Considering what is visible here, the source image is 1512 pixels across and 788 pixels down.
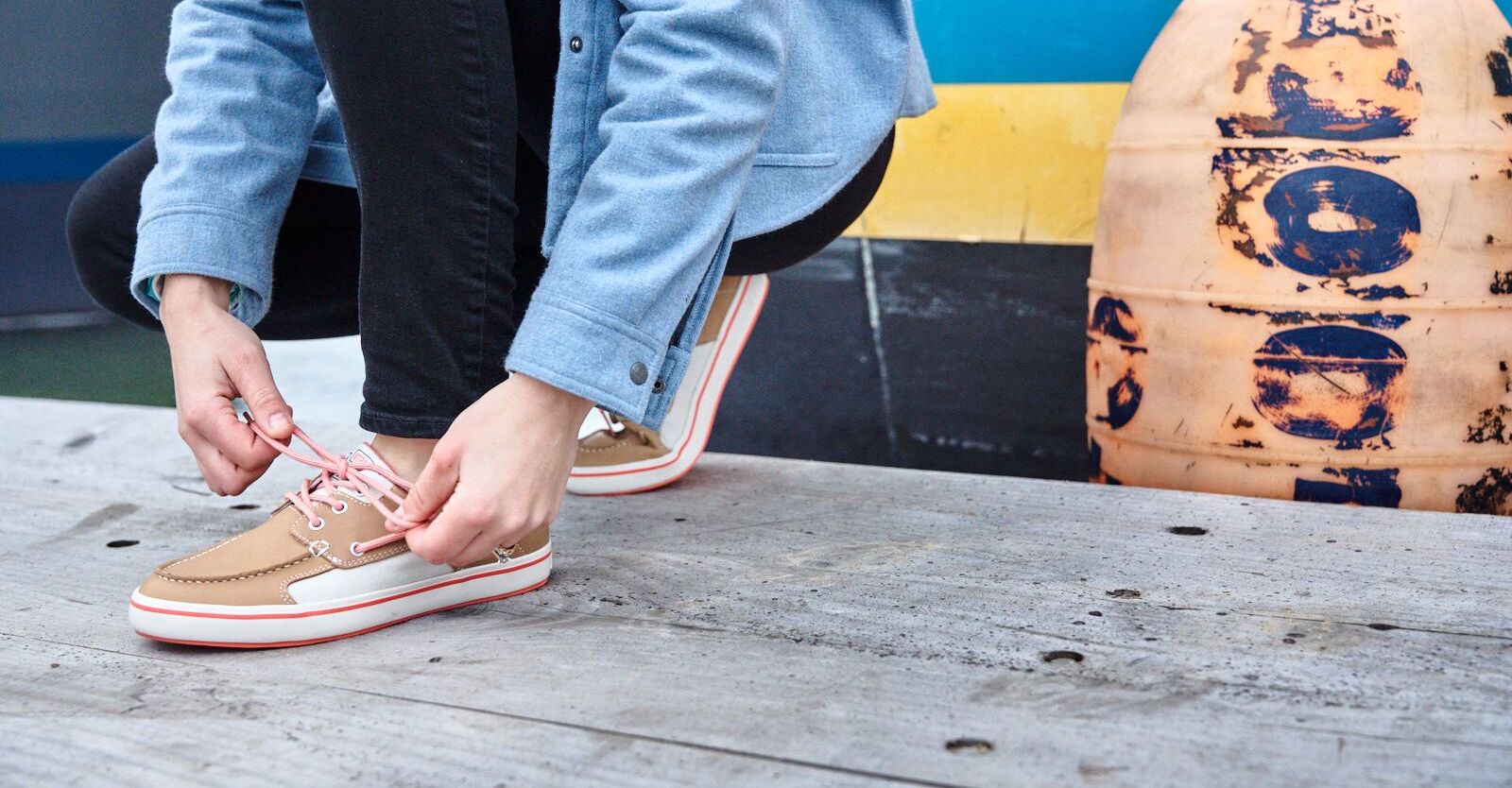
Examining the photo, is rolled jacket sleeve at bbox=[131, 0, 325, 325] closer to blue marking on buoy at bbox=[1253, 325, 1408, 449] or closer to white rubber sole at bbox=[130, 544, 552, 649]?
white rubber sole at bbox=[130, 544, 552, 649]

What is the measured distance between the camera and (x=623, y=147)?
0.71 metres

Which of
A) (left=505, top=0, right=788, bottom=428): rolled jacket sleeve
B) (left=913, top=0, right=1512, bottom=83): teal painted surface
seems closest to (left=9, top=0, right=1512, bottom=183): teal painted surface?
(left=913, top=0, right=1512, bottom=83): teal painted surface

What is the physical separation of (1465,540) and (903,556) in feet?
1.46

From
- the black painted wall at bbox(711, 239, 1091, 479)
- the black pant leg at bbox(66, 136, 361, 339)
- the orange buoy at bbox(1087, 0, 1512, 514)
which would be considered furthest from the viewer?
the black painted wall at bbox(711, 239, 1091, 479)

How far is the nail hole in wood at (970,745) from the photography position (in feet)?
1.98

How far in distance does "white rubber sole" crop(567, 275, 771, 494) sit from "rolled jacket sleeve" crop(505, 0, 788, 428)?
417 mm

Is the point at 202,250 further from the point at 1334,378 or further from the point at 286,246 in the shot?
the point at 1334,378

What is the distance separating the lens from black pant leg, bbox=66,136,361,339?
1030 millimetres

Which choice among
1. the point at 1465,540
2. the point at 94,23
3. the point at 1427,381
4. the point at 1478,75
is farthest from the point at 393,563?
the point at 94,23

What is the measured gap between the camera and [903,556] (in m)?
0.94

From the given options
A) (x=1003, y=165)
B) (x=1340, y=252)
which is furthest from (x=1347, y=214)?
(x=1003, y=165)

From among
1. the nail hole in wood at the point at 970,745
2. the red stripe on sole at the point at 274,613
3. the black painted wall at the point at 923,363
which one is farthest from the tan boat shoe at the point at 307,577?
the black painted wall at the point at 923,363

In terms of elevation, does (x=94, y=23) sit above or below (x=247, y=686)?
above

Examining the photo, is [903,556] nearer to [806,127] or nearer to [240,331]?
[806,127]
